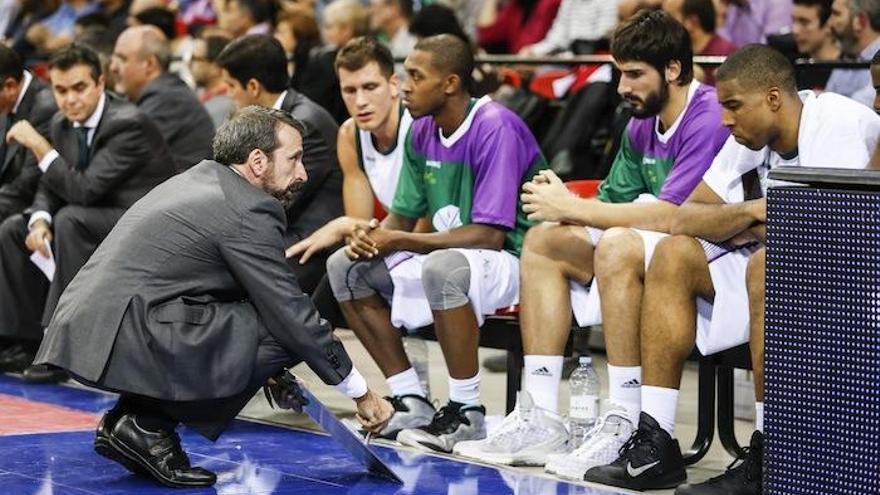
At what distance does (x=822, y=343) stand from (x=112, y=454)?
7.61ft

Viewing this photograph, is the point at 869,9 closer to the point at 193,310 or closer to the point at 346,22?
the point at 346,22

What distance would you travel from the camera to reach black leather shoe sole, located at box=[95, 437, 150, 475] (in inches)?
211

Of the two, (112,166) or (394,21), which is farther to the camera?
(394,21)

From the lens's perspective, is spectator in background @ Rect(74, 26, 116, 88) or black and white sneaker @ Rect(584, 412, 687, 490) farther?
spectator in background @ Rect(74, 26, 116, 88)

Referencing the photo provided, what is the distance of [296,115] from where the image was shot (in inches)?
283

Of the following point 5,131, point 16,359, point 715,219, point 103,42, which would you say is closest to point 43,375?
point 16,359

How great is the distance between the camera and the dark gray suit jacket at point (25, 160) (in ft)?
26.3

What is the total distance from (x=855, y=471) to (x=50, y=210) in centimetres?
457

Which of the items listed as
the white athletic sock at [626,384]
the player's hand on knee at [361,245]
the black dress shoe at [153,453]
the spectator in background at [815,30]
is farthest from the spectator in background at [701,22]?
the black dress shoe at [153,453]

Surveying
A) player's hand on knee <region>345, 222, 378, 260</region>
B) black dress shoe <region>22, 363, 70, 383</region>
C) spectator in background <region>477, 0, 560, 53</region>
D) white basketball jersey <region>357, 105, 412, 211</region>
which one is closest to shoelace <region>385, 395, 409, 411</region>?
player's hand on knee <region>345, 222, 378, 260</region>

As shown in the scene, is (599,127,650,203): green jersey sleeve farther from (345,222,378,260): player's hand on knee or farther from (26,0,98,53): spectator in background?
(26,0,98,53): spectator in background

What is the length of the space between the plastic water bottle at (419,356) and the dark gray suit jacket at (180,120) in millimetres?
1830

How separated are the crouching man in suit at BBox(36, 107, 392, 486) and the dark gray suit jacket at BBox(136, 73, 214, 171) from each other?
293 cm

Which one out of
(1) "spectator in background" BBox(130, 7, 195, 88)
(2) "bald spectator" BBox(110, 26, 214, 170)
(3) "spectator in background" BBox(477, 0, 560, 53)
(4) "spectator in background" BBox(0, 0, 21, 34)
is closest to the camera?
(2) "bald spectator" BBox(110, 26, 214, 170)
